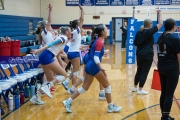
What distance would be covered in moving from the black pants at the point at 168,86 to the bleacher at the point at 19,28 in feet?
37.3

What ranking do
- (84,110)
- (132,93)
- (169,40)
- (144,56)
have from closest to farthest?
(169,40)
(84,110)
(144,56)
(132,93)

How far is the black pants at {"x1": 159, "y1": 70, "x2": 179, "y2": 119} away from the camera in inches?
194

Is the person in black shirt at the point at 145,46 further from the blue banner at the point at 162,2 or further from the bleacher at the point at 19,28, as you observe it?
the blue banner at the point at 162,2

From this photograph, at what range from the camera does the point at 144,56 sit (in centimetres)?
710

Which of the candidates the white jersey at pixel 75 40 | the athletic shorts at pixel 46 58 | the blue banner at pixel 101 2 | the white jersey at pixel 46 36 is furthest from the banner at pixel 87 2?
the athletic shorts at pixel 46 58

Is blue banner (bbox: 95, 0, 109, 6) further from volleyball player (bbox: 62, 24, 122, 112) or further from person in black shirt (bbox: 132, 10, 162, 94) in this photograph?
volleyball player (bbox: 62, 24, 122, 112)

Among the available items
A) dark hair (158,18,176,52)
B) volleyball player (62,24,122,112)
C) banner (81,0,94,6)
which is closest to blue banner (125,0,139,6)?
banner (81,0,94,6)

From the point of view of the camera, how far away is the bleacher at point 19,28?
55.1 ft

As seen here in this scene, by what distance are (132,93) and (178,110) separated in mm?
1736

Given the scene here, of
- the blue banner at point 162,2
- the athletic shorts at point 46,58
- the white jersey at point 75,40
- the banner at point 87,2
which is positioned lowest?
the athletic shorts at point 46,58

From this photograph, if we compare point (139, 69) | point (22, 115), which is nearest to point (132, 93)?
point (139, 69)

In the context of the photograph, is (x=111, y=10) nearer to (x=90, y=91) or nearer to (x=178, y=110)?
(x=90, y=91)

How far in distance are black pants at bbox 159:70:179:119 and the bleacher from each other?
11.4m

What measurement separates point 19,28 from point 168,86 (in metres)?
15.8
